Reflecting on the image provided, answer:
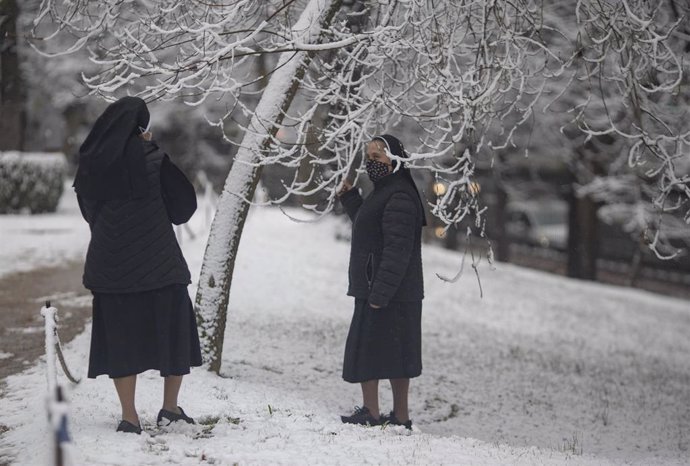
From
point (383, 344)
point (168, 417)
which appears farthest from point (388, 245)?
point (168, 417)

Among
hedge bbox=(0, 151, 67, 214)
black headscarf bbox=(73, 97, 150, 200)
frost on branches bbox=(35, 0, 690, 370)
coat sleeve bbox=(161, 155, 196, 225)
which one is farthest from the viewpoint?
hedge bbox=(0, 151, 67, 214)

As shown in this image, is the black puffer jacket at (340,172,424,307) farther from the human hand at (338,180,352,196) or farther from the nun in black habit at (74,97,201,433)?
the nun in black habit at (74,97,201,433)

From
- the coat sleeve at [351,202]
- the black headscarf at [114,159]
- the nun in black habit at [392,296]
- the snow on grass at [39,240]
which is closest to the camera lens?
the black headscarf at [114,159]

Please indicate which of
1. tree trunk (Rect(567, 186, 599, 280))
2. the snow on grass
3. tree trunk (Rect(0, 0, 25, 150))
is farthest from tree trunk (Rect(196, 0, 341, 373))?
tree trunk (Rect(567, 186, 599, 280))

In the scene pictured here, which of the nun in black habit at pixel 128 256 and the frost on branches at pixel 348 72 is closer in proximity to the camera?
the nun in black habit at pixel 128 256

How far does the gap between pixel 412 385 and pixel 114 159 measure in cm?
474

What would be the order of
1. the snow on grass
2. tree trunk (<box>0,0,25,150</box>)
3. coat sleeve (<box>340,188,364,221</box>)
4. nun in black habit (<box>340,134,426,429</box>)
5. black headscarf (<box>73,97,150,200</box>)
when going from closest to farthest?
black headscarf (<box>73,97,150,200</box>), nun in black habit (<box>340,134,426,429</box>), coat sleeve (<box>340,188,364,221</box>), tree trunk (<box>0,0,25,150</box>), the snow on grass

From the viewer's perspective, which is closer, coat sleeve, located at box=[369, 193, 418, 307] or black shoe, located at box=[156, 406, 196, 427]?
black shoe, located at box=[156, 406, 196, 427]

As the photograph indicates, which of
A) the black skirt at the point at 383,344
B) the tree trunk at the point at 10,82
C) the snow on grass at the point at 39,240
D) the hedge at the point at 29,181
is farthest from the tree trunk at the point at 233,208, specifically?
the hedge at the point at 29,181

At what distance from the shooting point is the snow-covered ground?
489 cm

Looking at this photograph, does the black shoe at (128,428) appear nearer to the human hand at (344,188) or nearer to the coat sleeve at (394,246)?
the coat sleeve at (394,246)

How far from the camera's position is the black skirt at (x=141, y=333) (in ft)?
15.7

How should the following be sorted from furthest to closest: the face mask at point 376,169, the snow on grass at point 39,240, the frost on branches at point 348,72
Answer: the snow on grass at point 39,240
the frost on branches at point 348,72
the face mask at point 376,169

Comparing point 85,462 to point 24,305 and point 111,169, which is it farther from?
point 24,305
